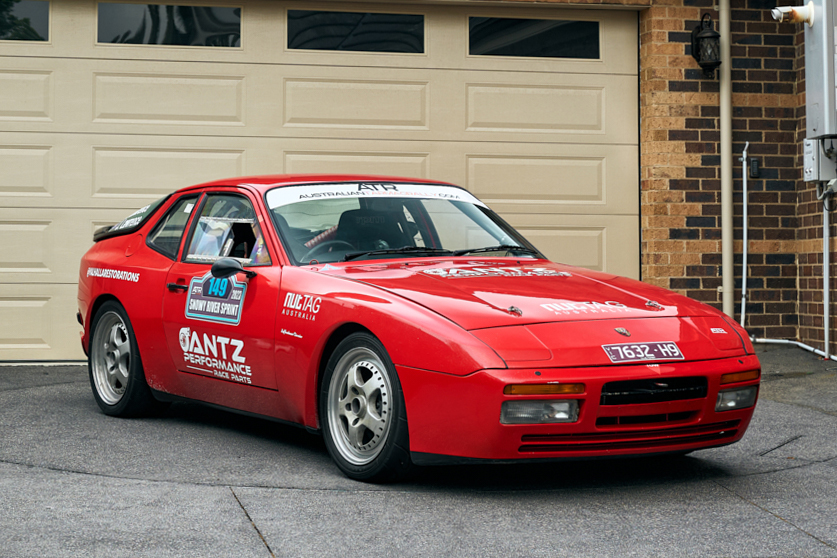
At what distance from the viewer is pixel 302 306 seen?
4.58 metres

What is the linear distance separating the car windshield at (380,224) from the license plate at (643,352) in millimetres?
1412

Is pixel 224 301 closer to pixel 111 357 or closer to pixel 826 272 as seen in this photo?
pixel 111 357

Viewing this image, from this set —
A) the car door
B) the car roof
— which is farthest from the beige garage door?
the car roof

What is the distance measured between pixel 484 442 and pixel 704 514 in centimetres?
82

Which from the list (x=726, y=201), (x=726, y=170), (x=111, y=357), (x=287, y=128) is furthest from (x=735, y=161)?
(x=111, y=357)

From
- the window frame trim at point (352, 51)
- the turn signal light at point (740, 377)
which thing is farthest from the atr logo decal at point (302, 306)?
the window frame trim at point (352, 51)

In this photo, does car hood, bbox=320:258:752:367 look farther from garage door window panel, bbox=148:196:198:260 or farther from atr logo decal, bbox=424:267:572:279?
garage door window panel, bbox=148:196:198:260

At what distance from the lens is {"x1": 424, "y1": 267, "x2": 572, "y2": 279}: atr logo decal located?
457cm

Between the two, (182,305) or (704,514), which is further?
(182,305)

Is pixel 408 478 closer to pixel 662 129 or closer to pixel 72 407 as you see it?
pixel 72 407

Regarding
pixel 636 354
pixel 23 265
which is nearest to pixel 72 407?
pixel 23 265

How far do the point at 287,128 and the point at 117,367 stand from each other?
11.0 ft

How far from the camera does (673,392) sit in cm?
393

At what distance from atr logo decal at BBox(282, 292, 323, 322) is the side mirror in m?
0.36
